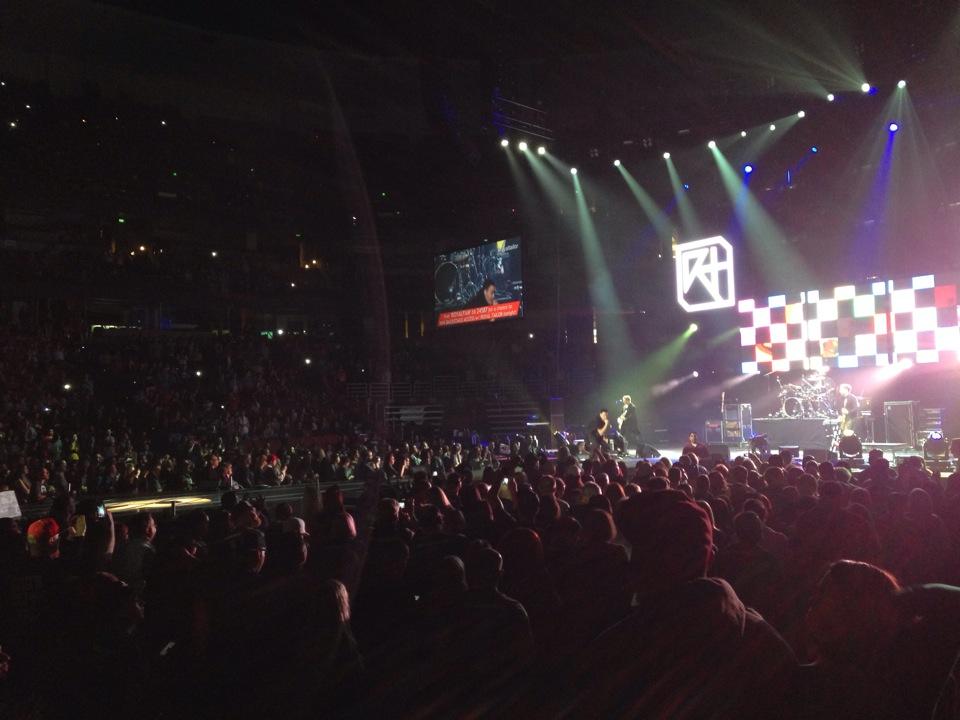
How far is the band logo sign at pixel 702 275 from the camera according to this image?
16031mm

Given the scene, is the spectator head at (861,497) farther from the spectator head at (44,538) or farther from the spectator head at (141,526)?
the spectator head at (44,538)

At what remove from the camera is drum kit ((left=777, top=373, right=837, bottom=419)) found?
1555cm

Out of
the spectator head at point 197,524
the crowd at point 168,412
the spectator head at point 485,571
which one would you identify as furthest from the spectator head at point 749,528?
the crowd at point 168,412

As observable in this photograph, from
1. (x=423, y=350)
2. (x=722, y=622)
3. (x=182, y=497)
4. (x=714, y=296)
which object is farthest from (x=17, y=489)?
(x=423, y=350)

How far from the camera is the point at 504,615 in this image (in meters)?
2.42

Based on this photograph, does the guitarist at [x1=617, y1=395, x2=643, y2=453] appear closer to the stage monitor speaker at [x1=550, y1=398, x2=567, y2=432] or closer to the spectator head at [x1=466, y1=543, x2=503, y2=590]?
the stage monitor speaker at [x1=550, y1=398, x2=567, y2=432]

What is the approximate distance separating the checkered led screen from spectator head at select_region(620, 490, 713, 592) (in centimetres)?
1441

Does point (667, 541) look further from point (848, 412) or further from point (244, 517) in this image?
point (848, 412)

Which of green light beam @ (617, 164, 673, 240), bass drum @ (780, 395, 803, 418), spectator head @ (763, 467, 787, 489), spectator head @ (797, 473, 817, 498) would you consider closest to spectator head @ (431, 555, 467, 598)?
spectator head @ (797, 473, 817, 498)

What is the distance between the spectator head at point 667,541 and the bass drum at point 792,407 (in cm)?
1597

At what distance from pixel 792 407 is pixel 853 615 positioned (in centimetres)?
1628

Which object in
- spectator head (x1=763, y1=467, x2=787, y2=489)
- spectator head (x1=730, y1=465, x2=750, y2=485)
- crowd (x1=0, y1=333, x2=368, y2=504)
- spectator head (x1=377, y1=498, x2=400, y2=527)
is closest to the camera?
spectator head (x1=377, y1=498, x2=400, y2=527)

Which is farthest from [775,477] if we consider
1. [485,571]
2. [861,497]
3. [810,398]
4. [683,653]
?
[810,398]

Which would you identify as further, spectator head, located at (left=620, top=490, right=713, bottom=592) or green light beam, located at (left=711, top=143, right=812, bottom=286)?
green light beam, located at (left=711, top=143, right=812, bottom=286)
